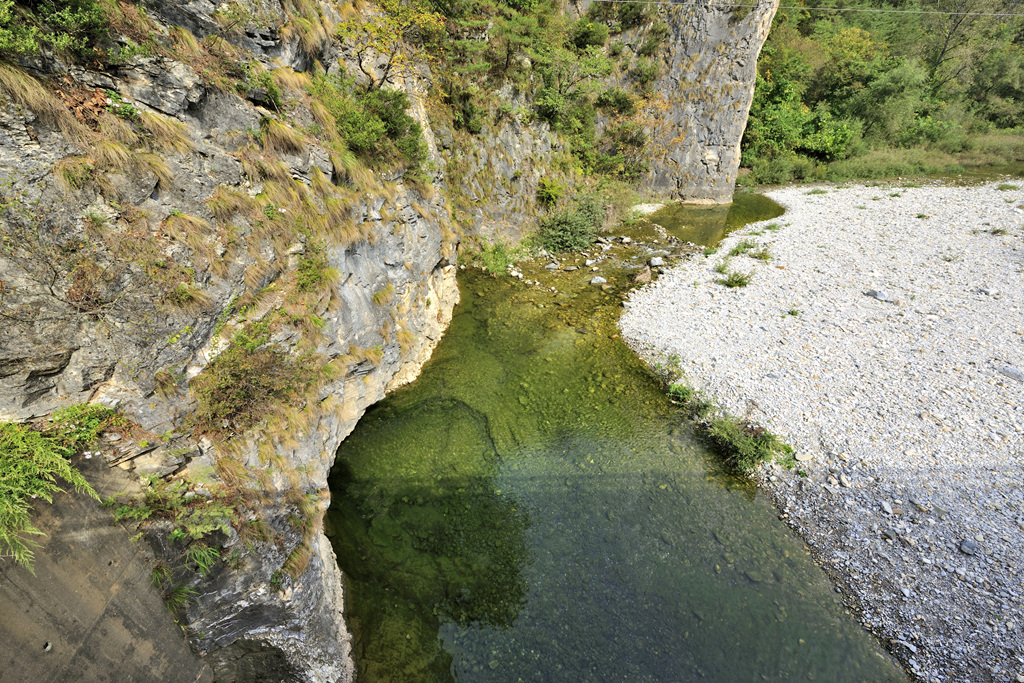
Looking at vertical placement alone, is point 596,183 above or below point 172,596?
above

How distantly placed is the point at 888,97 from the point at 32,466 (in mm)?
38639

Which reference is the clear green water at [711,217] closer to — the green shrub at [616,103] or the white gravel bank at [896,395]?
the white gravel bank at [896,395]

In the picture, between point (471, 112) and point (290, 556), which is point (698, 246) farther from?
point (290, 556)

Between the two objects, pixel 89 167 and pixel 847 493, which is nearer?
pixel 89 167

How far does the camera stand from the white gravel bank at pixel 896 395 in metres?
5.61

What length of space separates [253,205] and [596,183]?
53.2 feet

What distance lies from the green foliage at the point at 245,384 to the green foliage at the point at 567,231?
464 inches

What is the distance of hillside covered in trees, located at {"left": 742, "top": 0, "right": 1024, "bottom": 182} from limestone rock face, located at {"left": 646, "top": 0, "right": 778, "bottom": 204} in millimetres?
5205

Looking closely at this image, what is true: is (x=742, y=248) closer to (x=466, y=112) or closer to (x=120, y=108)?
(x=466, y=112)

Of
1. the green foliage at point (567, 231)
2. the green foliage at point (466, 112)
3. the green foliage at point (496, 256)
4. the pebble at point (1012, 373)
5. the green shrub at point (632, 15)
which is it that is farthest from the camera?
the green shrub at point (632, 15)

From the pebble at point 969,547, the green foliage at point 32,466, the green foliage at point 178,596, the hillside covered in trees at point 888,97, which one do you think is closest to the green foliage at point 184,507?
the green foliage at point 32,466

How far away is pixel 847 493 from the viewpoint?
22.9 feet

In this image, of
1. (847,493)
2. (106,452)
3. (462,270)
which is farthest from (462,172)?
(847,493)

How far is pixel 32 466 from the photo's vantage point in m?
3.73
